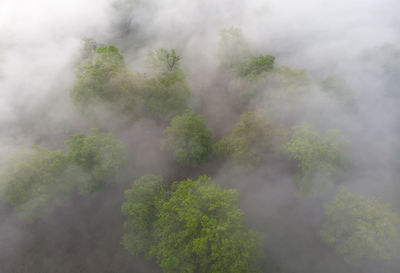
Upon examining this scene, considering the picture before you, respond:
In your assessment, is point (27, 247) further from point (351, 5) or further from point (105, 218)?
point (351, 5)

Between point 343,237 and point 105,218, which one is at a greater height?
point 105,218

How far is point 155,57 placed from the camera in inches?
1061

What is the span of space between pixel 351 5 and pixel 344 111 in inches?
1228

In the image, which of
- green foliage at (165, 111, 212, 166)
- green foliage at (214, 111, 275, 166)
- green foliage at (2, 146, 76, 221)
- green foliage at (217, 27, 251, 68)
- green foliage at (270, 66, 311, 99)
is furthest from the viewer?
green foliage at (217, 27, 251, 68)

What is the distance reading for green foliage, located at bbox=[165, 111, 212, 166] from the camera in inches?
776

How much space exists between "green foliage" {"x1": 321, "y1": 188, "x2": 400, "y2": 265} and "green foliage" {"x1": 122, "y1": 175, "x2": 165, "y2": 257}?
11699mm

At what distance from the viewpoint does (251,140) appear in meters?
18.3

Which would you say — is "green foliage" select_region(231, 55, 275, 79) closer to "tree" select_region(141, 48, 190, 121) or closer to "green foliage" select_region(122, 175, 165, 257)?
"tree" select_region(141, 48, 190, 121)

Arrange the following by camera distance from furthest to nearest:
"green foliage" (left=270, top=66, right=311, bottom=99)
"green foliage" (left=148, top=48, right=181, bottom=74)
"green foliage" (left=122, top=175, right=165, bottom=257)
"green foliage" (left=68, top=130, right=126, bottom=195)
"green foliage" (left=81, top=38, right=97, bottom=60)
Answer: "green foliage" (left=81, top=38, right=97, bottom=60) → "green foliage" (left=148, top=48, right=181, bottom=74) → "green foliage" (left=270, top=66, right=311, bottom=99) → "green foliage" (left=68, top=130, right=126, bottom=195) → "green foliage" (left=122, top=175, right=165, bottom=257)

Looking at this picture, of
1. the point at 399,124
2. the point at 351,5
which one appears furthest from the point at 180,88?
the point at 351,5

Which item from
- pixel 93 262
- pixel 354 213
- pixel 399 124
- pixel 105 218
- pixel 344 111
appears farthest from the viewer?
pixel 399 124

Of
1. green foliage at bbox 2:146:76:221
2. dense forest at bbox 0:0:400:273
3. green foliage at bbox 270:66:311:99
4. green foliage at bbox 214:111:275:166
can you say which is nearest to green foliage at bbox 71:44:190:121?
dense forest at bbox 0:0:400:273

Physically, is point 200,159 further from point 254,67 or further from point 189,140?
point 254,67

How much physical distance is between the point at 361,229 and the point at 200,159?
12030 millimetres
